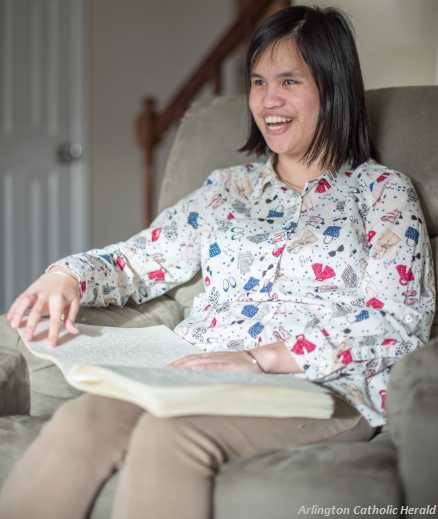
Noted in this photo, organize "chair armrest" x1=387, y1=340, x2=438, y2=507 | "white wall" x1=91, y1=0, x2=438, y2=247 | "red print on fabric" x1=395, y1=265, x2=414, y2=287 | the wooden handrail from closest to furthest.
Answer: "chair armrest" x1=387, y1=340, x2=438, y2=507 < "red print on fabric" x1=395, y1=265, x2=414, y2=287 < the wooden handrail < "white wall" x1=91, y1=0, x2=438, y2=247

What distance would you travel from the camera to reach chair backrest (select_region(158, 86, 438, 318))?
1.13m

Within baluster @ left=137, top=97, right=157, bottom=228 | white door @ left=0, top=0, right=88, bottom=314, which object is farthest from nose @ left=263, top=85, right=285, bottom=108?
white door @ left=0, top=0, right=88, bottom=314

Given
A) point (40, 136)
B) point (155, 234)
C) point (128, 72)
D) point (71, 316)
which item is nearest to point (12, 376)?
point (71, 316)

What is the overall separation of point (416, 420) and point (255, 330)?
1.22 feet

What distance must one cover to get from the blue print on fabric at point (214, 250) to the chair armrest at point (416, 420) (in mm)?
470

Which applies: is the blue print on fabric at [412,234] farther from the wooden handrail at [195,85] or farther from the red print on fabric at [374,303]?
the wooden handrail at [195,85]

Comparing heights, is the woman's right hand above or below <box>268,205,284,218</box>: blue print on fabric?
below

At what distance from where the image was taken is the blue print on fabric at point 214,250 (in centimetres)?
111

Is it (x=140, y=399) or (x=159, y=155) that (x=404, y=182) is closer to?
(x=140, y=399)

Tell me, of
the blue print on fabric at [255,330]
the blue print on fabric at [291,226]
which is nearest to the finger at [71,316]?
the blue print on fabric at [255,330]

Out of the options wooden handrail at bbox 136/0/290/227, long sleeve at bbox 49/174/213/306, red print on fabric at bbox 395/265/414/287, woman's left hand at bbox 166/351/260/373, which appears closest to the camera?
woman's left hand at bbox 166/351/260/373

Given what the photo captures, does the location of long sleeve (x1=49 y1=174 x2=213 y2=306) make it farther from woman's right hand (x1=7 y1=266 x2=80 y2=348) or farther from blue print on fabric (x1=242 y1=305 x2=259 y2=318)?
blue print on fabric (x1=242 y1=305 x2=259 y2=318)

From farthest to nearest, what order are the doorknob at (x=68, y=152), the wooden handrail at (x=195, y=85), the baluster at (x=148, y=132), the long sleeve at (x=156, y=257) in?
the doorknob at (x=68, y=152)
the baluster at (x=148, y=132)
the wooden handrail at (x=195, y=85)
the long sleeve at (x=156, y=257)

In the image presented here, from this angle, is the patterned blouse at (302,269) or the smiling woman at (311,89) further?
the smiling woman at (311,89)
